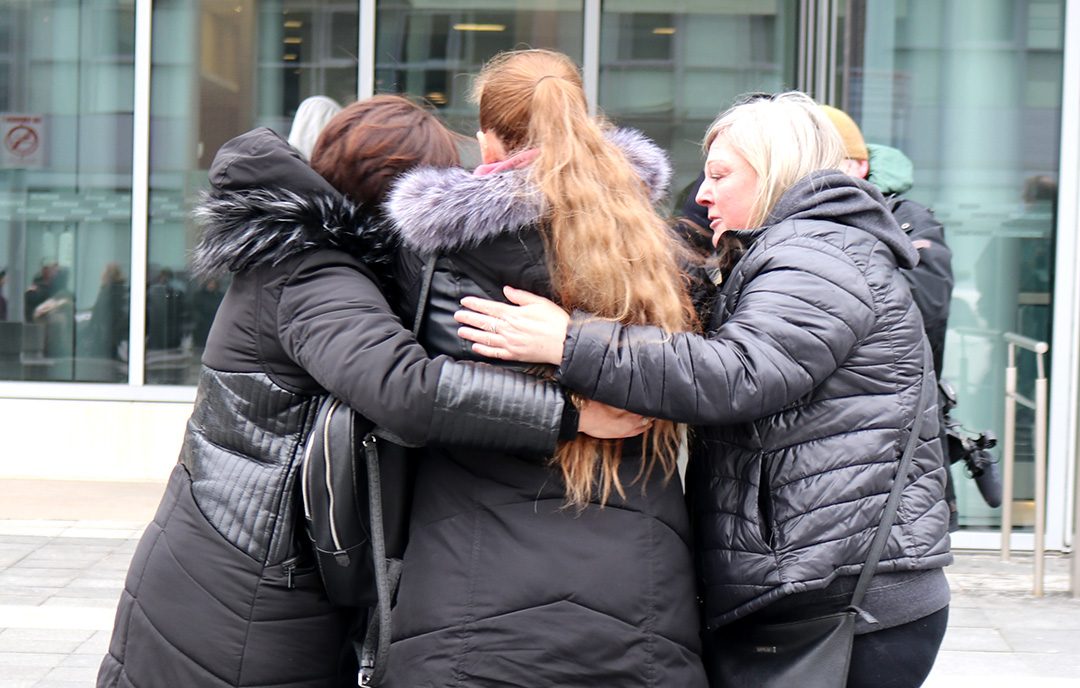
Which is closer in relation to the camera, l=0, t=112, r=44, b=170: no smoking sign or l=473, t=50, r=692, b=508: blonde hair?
l=473, t=50, r=692, b=508: blonde hair

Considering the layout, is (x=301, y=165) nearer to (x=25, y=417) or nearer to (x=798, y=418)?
(x=798, y=418)

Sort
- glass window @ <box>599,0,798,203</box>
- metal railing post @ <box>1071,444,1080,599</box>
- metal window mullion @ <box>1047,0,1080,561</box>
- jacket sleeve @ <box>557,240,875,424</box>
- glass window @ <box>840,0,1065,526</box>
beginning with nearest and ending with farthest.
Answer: jacket sleeve @ <box>557,240,875,424</box>, metal railing post @ <box>1071,444,1080,599</box>, metal window mullion @ <box>1047,0,1080,561</box>, glass window @ <box>840,0,1065,526</box>, glass window @ <box>599,0,798,203</box>

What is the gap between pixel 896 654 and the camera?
7.37 feet

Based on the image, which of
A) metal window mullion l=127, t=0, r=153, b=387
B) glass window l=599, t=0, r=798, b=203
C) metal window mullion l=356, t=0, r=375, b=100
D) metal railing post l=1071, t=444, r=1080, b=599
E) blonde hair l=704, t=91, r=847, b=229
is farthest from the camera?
glass window l=599, t=0, r=798, b=203

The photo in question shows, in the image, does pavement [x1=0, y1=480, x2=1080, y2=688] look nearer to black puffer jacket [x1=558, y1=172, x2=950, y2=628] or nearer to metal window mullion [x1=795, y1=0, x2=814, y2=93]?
metal window mullion [x1=795, y1=0, x2=814, y2=93]

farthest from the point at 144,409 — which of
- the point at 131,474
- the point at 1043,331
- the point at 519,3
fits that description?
the point at 1043,331

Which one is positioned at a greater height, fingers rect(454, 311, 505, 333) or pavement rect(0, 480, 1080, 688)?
fingers rect(454, 311, 505, 333)

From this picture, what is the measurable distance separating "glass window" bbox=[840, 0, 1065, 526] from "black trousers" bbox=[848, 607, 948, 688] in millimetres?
4724

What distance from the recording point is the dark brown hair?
2391mm

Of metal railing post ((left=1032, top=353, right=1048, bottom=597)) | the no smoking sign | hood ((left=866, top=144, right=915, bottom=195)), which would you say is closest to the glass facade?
the no smoking sign

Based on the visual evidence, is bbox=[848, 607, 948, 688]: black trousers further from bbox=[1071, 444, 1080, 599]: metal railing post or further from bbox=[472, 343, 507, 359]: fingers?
bbox=[1071, 444, 1080, 599]: metal railing post

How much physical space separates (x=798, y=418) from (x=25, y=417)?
265 inches

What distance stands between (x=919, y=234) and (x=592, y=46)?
14.2 feet

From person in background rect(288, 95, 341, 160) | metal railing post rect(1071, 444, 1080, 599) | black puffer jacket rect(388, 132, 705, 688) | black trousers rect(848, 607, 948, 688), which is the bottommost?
metal railing post rect(1071, 444, 1080, 599)
